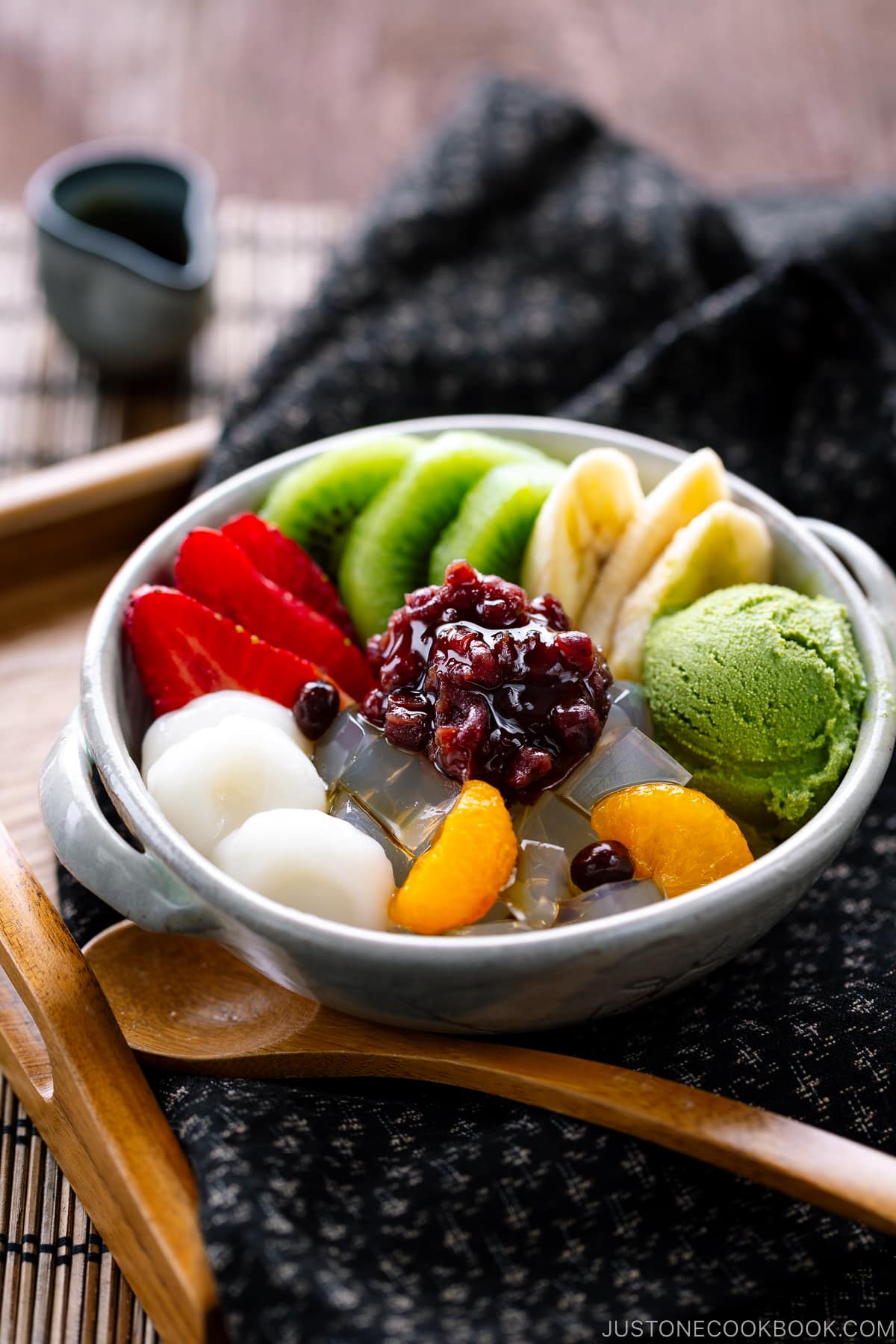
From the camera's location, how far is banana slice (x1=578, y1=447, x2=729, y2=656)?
1.52 meters

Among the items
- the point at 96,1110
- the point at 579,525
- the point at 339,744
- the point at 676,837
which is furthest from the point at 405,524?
the point at 96,1110

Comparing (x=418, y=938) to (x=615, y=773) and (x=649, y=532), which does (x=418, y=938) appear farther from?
(x=649, y=532)

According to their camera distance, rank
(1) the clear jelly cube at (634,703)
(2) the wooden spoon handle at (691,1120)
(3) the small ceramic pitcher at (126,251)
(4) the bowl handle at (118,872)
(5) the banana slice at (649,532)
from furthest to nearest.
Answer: (3) the small ceramic pitcher at (126,251) < (5) the banana slice at (649,532) < (1) the clear jelly cube at (634,703) < (4) the bowl handle at (118,872) < (2) the wooden spoon handle at (691,1120)

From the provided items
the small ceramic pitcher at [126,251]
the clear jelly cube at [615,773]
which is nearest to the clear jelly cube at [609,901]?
the clear jelly cube at [615,773]

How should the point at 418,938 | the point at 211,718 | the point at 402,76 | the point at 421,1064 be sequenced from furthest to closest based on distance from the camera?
1. the point at 402,76
2. the point at 211,718
3. the point at 421,1064
4. the point at 418,938

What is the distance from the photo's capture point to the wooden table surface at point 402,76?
119 inches

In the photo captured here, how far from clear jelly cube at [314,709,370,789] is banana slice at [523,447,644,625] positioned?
0.30 meters

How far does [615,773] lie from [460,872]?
23cm

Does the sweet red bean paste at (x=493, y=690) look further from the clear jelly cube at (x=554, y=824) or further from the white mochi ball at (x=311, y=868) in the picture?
the white mochi ball at (x=311, y=868)

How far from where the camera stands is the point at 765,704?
53.9 inches

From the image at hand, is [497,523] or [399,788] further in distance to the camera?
[497,523]

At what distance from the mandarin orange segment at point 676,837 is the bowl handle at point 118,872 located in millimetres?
436

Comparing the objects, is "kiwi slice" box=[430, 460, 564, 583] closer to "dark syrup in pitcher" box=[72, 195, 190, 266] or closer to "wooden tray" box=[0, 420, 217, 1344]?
"wooden tray" box=[0, 420, 217, 1344]

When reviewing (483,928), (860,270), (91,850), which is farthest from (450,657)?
(860,270)
